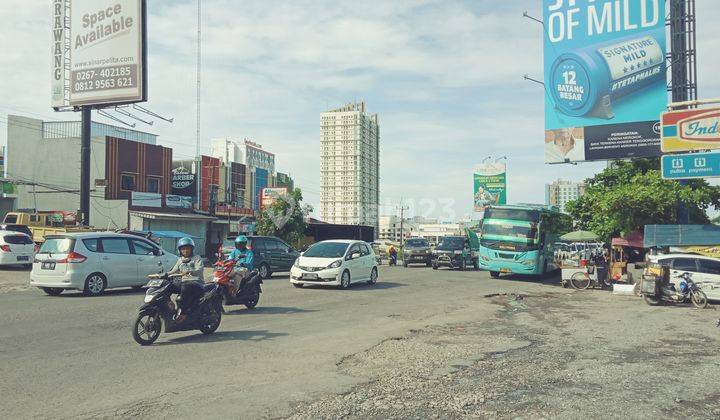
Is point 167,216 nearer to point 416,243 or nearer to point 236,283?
point 416,243

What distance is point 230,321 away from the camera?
1163cm

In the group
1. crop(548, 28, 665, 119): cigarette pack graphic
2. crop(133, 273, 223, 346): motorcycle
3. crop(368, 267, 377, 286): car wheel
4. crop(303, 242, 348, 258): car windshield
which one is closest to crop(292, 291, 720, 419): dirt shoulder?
crop(133, 273, 223, 346): motorcycle

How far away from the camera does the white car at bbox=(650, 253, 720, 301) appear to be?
18.1 metres

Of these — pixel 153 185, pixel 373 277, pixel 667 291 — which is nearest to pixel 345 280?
pixel 373 277

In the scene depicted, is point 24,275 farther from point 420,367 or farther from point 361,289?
point 420,367

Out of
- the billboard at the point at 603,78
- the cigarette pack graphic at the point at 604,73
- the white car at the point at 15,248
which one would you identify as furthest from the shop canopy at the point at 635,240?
the white car at the point at 15,248

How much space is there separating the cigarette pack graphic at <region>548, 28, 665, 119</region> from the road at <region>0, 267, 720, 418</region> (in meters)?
16.0

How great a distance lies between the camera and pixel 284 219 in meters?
48.8

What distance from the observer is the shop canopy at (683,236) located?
79.7 ft

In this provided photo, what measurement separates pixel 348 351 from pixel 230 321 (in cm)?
366

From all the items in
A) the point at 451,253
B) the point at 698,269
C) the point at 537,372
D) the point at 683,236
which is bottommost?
the point at 537,372

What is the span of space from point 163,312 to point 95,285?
805 centimetres

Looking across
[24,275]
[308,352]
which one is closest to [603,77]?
[308,352]

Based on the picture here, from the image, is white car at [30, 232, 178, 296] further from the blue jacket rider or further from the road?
the blue jacket rider
